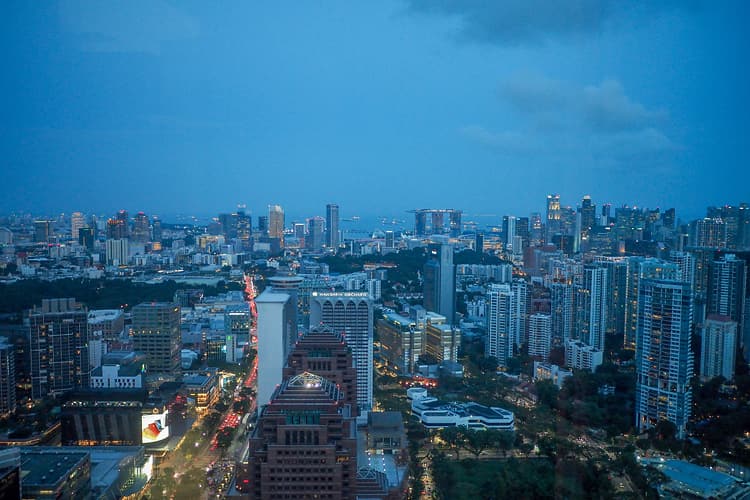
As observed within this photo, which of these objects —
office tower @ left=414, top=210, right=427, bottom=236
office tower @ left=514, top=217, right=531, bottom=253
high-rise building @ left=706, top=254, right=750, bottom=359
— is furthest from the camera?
office tower @ left=414, top=210, right=427, bottom=236

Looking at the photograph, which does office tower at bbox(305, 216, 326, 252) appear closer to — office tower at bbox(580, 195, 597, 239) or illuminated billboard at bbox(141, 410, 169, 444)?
office tower at bbox(580, 195, 597, 239)

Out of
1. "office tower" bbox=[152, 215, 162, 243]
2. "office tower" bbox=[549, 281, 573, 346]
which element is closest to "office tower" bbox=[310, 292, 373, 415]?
"office tower" bbox=[549, 281, 573, 346]

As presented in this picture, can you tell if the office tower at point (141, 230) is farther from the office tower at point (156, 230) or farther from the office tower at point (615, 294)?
the office tower at point (615, 294)

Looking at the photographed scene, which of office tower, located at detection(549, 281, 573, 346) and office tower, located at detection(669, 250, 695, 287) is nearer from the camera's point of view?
office tower, located at detection(669, 250, 695, 287)

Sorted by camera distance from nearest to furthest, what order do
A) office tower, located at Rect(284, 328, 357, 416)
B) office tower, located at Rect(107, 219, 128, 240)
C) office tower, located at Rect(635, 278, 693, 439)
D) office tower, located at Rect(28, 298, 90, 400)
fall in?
office tower, located at Rect(284, 328, 357, 416) < office tower, located at Rect(635, 278, 693, 439) < office tower, located at Rect(28, 298, 90, 400) < office tower, located at Rect(107, 219, 128, 240)

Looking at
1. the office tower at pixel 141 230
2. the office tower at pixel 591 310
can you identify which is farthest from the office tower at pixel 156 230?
the office tower at pixel 591 310

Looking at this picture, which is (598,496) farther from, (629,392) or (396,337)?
(396,337)
